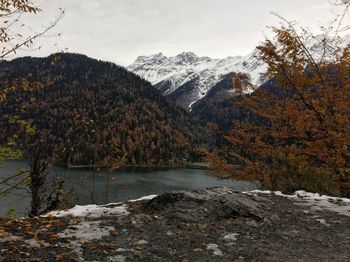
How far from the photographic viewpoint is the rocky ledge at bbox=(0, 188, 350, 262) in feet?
21.7

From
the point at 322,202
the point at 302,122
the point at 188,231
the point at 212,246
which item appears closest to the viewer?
the point at 212,246

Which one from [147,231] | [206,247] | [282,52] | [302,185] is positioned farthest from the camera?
[282,52]

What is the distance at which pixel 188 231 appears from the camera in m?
7.92

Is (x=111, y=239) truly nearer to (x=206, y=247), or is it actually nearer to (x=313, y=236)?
(x=206, y=247)

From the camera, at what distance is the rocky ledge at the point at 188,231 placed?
663cm

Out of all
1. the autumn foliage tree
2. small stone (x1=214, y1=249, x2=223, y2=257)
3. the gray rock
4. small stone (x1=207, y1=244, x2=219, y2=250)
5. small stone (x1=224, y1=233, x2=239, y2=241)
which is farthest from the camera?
the autumn foliage tree

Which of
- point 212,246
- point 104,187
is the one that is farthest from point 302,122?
point 104,187

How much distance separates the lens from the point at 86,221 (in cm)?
817

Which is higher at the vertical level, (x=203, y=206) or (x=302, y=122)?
(x=302, y=122)

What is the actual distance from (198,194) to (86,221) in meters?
2.89

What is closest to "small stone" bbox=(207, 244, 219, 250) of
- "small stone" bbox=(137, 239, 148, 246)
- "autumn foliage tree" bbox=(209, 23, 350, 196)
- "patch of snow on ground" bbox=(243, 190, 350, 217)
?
"small stone" bbox=(137, 239, 148, 246)

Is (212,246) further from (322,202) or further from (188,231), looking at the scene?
(322,202)

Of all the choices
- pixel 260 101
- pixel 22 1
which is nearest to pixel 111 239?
pixel 22 1

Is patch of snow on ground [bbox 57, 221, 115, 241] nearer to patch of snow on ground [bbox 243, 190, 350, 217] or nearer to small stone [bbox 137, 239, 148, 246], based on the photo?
small stone [bbox 137, 239, 148, 246]
